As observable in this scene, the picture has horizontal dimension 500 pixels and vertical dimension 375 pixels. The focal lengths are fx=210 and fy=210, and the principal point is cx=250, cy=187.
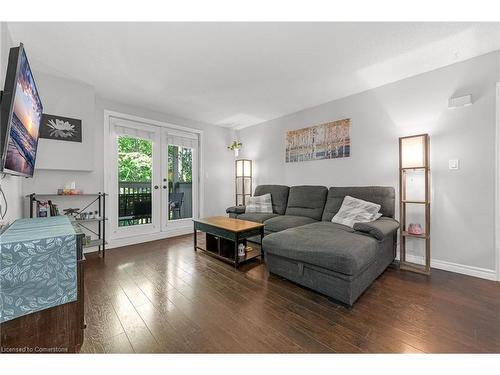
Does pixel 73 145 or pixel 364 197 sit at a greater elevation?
pixel 73 145

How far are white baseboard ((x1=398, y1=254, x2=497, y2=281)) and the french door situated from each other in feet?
12.1

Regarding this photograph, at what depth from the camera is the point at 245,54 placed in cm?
211

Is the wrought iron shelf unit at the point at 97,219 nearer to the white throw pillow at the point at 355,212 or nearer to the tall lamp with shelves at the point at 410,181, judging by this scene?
the white throw pillow at the point at 355,212

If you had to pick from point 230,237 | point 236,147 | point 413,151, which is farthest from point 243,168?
point 413,151

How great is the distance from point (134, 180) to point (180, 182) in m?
0.84

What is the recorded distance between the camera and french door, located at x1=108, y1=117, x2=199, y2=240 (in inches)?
134

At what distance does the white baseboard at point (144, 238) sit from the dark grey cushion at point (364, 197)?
2.69 metres

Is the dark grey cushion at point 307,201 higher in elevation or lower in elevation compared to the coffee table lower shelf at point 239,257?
higher

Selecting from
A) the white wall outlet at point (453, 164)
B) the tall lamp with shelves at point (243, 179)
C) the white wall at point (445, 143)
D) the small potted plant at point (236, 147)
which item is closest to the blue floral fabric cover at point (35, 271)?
the white wall at point (445, 143)

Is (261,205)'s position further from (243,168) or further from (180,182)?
(180,182)

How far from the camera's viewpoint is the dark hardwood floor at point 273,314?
1272 millimetres

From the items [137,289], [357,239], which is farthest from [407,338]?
[137,289]

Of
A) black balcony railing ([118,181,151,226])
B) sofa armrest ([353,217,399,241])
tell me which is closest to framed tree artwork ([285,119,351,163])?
sofa armrest ([353,217,399,241])

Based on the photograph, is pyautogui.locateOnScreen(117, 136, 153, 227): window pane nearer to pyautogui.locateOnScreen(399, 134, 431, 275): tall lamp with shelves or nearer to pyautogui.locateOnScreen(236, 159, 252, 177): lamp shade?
pyautogui.locateOnScreen(236, 159, 252, 177): lamp shade
